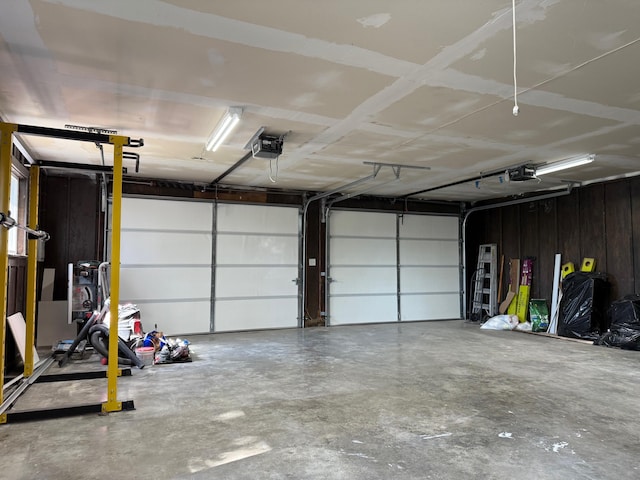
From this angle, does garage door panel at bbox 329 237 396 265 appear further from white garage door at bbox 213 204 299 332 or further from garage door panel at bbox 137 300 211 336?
garage door panel at bbox 137 300 211 336

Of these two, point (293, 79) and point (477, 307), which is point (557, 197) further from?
point (293, 79)

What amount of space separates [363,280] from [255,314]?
2.40m

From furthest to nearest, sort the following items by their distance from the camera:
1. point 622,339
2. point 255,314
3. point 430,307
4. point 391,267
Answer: point 430,307
point 391,267
point 255,314
point 622,339

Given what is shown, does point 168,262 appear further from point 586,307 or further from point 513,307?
point 586,307

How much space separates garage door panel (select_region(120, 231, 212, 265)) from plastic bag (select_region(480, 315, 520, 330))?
558 cm

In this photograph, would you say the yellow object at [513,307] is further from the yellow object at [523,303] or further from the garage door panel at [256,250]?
the garage door panel at [256,250]

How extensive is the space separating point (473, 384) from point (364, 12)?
3.68 meters

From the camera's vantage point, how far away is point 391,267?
30.1 ft

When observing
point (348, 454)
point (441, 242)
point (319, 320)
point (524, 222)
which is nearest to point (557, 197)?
point (524, 222)

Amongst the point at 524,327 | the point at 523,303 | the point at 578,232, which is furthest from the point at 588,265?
the point at 524,327

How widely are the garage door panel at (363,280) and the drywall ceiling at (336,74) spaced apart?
3.60m

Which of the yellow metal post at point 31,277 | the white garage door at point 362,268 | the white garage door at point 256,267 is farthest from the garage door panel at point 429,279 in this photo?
the yellow metal post at point 31,277

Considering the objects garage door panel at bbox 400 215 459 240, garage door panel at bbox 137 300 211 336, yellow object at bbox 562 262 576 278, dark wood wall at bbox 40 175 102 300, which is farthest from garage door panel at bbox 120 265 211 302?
yellow object at bbox 562 262 576 278

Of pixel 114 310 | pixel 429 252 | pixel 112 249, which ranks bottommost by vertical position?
pixel 114 310
